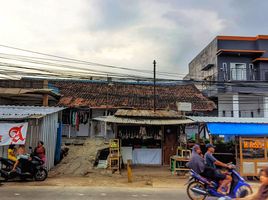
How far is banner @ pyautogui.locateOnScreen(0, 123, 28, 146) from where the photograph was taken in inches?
464

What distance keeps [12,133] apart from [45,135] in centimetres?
173

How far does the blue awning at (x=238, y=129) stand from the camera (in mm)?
12679

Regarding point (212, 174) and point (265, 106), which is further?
point (265, 106)

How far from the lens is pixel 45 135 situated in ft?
43.5

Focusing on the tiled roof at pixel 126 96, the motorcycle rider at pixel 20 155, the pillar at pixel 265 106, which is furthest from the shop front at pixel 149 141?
the pillar at pixel 265 106

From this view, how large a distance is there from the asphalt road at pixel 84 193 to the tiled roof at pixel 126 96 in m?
13.3

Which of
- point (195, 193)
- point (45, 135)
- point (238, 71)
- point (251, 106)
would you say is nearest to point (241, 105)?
point (251, 106)

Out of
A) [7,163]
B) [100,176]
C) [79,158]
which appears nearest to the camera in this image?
[7,163]

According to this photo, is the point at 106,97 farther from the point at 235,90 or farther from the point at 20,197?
A: the point at 20,197

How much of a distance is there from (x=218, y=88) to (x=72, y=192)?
723 inches

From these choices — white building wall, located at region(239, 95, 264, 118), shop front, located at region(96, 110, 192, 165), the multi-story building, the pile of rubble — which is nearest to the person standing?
the pile of rubble

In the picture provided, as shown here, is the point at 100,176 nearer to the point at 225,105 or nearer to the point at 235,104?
the point at 235,104

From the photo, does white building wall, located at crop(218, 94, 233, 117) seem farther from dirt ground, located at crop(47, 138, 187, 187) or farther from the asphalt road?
the asphalt road

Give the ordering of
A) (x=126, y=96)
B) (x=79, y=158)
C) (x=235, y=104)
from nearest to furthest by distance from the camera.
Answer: (x=79, y=158)
(x=235, y=104)
(x=126, y=96)
